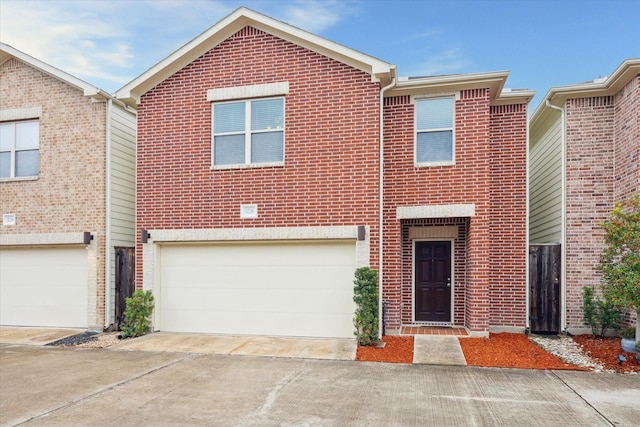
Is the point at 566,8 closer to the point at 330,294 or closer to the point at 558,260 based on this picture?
the point at 558,260

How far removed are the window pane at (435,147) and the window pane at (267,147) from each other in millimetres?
3166

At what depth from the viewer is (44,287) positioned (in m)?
11.3

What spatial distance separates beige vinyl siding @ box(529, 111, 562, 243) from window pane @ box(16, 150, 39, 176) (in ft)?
43.2

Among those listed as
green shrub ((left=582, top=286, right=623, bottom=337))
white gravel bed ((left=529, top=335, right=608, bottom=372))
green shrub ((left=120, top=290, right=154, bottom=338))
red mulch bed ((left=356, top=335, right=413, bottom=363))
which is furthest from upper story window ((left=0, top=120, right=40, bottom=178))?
green shrub ((left=582, top=286, right=623, bottom=337))

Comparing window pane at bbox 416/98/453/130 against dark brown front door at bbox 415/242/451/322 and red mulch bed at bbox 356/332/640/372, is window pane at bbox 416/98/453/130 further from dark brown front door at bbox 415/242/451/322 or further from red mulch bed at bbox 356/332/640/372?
red mulch bed at bbox 356/332/640/372

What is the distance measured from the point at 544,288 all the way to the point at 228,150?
7.95 m

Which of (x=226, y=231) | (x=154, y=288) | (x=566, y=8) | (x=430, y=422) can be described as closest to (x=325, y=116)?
(x=226, y=231)

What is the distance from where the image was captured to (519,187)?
33.5 ft

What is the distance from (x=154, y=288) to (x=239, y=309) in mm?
2158

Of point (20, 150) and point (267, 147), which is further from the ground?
point (20, 150)

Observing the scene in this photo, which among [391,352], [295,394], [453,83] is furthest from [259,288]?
[453,83]

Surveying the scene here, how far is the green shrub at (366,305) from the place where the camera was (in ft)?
28.2

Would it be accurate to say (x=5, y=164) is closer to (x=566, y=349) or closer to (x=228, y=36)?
(x=228, y=36)

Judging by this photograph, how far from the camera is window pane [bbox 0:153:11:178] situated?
11.6 m
